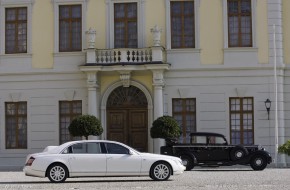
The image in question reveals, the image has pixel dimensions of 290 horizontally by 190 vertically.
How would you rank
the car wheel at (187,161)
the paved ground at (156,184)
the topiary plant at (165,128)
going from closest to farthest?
the paved ground at (156,184)
the car wheel at (187,161)
the topiary plant at (165,128)

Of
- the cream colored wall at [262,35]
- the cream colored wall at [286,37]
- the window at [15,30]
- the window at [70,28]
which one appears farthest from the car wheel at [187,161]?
the window at [15,30]

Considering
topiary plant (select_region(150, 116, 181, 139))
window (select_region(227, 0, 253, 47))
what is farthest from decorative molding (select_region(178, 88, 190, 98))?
window (select_region(227, 0, 253, 47))

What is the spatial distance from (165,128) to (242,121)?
4324mm

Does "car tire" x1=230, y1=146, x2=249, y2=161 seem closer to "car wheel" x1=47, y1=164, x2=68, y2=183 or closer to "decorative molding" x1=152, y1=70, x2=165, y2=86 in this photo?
"decorative molding" x1=152, y1=70, x2=165, y2=86

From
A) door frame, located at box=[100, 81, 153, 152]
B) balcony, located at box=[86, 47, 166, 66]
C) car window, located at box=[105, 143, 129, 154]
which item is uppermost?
balcony, located at box=[86, 47, 166, 66]

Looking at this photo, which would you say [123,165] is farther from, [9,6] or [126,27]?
[9,6]

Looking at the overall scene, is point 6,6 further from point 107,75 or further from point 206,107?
point 206,107

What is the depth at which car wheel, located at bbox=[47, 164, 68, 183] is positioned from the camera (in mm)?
21953

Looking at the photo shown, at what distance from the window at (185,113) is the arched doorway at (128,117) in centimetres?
139

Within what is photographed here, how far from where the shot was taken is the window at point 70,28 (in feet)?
114

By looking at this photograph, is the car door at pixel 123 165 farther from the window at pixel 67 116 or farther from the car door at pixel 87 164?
the window at pixel 67 116

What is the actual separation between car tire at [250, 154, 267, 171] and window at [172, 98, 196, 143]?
5.35 meters

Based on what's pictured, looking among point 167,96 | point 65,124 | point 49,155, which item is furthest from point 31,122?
point 49,155

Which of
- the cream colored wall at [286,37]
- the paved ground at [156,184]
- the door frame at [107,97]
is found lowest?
the paved ground at [156,184]
